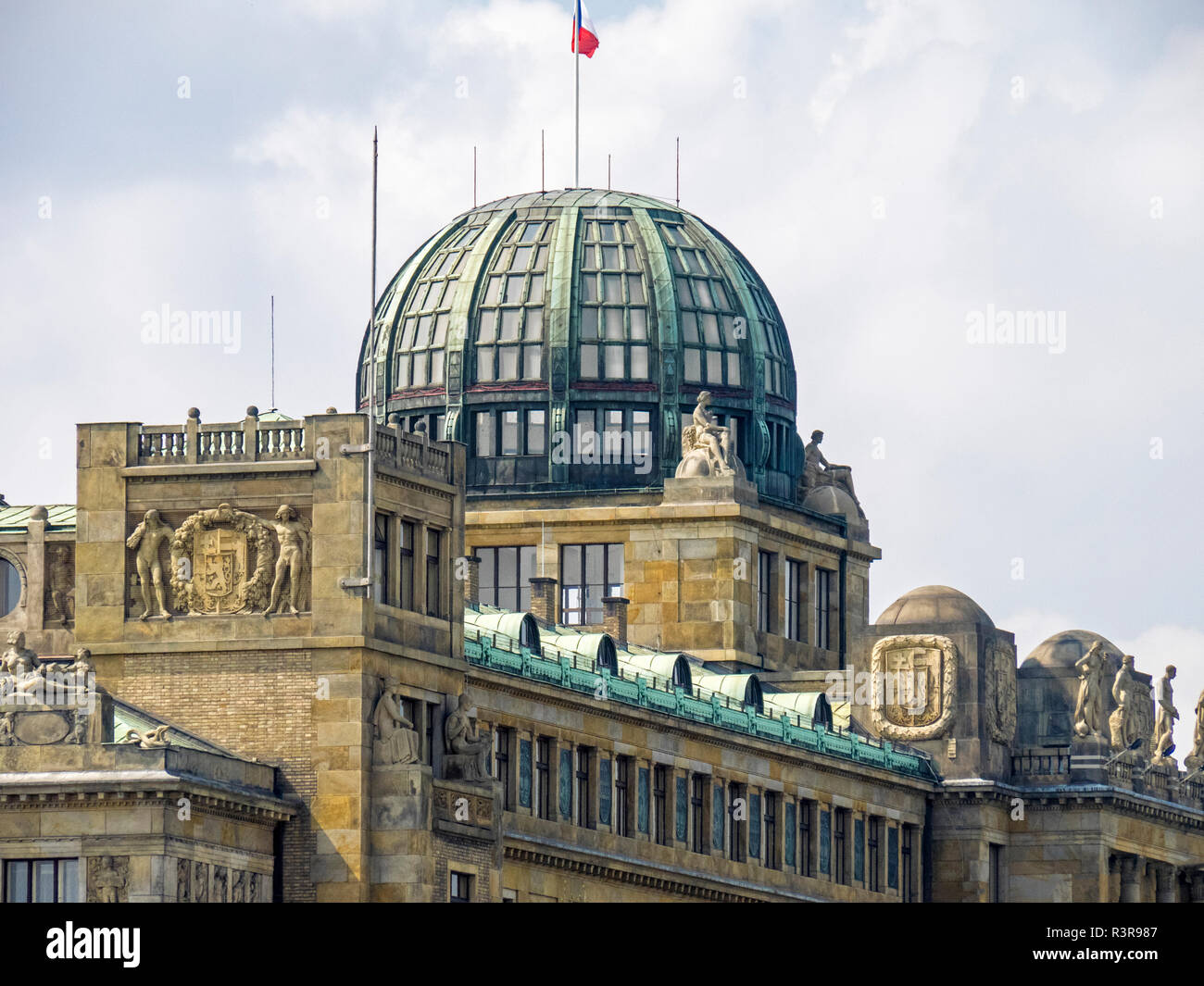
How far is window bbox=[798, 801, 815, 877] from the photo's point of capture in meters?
166

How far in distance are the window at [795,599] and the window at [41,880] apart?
186 ft

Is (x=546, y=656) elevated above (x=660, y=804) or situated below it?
above

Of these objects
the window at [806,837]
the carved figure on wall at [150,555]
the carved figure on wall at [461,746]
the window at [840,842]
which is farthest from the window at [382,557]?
the window at [840,842]

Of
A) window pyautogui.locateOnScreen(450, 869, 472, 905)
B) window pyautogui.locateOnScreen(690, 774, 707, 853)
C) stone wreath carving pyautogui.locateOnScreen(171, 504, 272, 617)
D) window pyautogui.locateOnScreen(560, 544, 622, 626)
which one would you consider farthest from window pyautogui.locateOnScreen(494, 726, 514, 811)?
window pyautogui.locateOnScreen(560, 544, 622, 626)

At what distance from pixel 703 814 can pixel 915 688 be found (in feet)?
59.7

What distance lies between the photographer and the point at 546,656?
151 metres

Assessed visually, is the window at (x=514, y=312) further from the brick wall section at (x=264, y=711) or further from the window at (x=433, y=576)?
the brick wall section at (x=264, y=711)

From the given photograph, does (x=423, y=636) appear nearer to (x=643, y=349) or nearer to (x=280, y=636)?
(x=280, y=636)

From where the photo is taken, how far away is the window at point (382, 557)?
135m

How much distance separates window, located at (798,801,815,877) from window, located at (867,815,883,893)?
13.7ft

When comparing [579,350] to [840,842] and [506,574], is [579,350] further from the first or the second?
[840,842]

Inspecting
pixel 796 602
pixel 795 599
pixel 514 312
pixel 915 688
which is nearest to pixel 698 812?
pixel 915 688

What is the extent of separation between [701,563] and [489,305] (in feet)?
40.0
